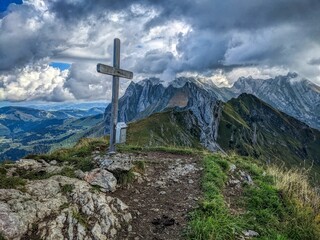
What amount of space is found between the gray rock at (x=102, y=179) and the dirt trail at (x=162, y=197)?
35 centimetres

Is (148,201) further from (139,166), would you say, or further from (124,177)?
(139,166)

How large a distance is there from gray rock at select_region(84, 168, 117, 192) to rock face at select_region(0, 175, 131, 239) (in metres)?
0.87

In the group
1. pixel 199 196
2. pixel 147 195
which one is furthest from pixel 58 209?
pixel 199 196

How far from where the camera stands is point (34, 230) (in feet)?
29.3

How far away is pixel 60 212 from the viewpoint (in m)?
9.82

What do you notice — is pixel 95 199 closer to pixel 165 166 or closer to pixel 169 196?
pixel 169 196

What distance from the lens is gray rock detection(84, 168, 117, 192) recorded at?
1288 centimetres

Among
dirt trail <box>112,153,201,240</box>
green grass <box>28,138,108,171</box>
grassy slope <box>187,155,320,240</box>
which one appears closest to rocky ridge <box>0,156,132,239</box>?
dirt trail <box>112,153,201,240</box>

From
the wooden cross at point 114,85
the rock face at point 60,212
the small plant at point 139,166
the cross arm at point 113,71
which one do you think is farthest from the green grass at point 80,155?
the cross arm at point 113,71

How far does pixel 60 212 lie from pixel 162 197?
4.56 metres

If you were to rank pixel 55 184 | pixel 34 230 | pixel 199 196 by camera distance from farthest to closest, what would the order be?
pixel 199 196 → pixel 55 184 → pixel 34 230

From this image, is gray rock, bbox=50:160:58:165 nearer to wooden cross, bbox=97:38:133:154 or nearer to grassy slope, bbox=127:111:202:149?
wooden cross, bbox=97:38:133:154

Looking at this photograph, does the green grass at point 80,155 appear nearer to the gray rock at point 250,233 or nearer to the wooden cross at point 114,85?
the wooden cross at point 114,85

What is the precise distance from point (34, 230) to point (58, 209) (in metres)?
1.11
